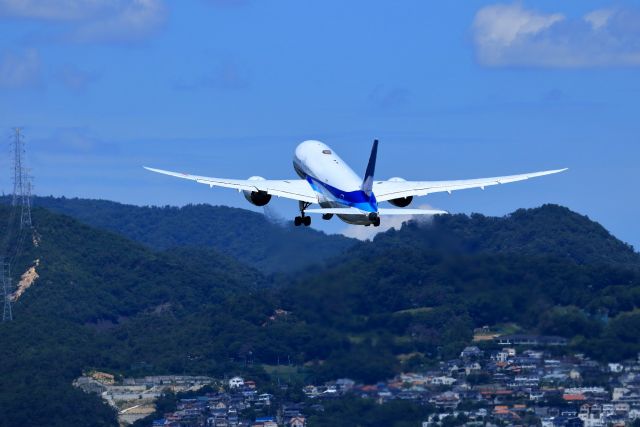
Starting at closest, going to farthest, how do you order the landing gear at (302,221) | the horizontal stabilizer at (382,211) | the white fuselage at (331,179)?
the horizontal stabilizer at (382,211), the white fuselage at (331,179), the landing gear at (302,221)

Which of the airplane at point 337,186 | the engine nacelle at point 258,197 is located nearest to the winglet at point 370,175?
the airplane at point 337,186

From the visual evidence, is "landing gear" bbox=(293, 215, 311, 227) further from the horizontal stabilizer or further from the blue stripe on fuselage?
the horizontal stabilizer

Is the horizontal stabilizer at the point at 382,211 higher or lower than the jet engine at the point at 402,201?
lower

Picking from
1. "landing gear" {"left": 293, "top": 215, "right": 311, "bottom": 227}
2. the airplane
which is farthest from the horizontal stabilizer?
"landing gear" {"left": 293, "top": 215, "right": 311, "bottom": 227}

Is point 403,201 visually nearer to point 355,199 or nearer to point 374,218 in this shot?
point 355,199

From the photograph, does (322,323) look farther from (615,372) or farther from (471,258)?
(615,372)

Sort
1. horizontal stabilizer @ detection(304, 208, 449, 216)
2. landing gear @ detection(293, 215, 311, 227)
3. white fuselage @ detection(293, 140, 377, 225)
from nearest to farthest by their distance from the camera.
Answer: horizontal stabilizer @ detection(304, 208, 449, 216), white fuselage @ detection(293, 140, 377, 225), landing gear @ detection(293, 215, 311, 227)

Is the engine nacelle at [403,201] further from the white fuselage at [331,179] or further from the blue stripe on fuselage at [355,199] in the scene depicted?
the blue stripe on fuselage at [355,199]

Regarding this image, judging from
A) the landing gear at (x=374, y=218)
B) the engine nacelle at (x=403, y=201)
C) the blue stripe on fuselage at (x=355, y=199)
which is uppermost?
the engine nacelle at (x=403, y=201)

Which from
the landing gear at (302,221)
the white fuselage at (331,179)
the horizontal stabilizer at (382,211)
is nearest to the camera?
the horizontal stabilizer at (382,211)
